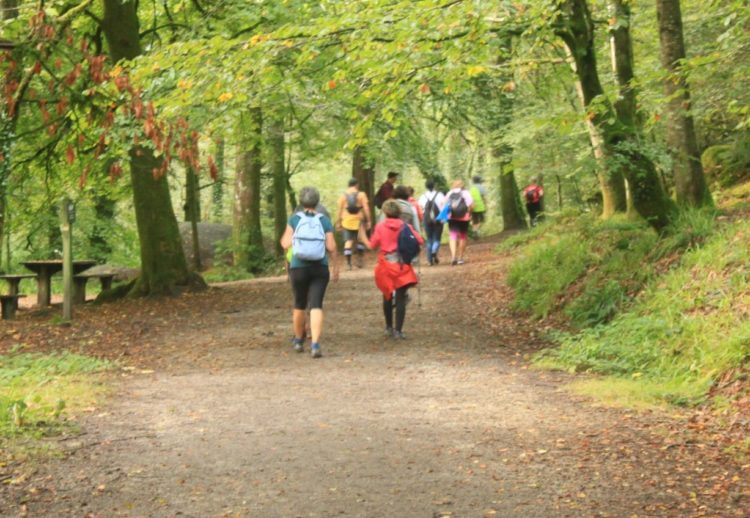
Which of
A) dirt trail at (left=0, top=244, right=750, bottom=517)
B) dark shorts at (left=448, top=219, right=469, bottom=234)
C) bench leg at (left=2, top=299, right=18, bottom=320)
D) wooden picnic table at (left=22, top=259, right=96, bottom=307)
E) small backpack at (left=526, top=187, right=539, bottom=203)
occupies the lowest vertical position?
dirt trail at (left=0, top=244, right=750, bottom=517)

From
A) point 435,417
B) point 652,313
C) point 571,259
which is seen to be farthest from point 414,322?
point 435,417

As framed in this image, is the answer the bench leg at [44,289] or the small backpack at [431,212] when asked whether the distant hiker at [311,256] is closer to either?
the bench leg at [44,289]

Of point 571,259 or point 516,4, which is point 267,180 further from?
point 516,4

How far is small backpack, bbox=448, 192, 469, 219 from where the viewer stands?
19.1 m

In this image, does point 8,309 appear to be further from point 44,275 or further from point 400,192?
point 400,192

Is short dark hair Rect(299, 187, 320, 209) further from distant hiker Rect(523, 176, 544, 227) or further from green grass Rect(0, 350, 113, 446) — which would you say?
distant hiker Rect(523, 176, 544, 227)

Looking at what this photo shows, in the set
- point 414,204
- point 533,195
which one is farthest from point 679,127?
point 533,195

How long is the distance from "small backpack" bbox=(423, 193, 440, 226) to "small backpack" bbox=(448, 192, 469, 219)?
649mm

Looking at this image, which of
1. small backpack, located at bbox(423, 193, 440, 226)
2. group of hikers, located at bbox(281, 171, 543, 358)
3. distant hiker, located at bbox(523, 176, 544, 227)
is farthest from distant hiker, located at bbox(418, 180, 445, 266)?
distant hiker, located at bbox(523, 176, 544, 227)

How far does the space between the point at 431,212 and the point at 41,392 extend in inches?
494

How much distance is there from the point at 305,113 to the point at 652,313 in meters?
11.1

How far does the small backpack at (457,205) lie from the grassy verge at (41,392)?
10.0 m

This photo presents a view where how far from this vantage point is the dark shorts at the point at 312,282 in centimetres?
1057

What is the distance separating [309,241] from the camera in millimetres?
10477
